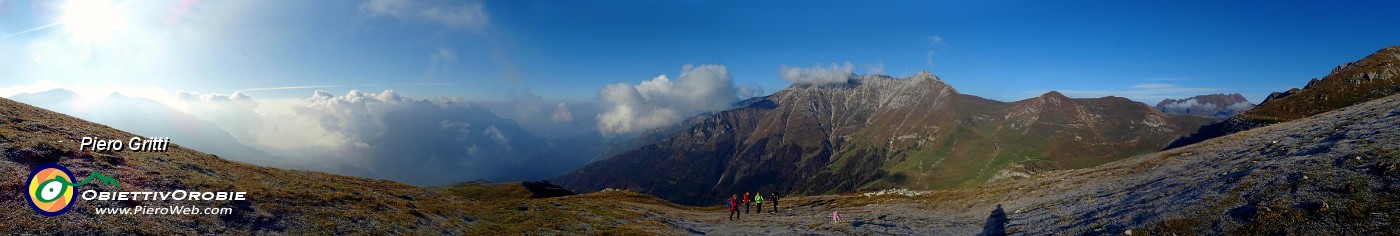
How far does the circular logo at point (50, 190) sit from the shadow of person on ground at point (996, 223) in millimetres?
48216

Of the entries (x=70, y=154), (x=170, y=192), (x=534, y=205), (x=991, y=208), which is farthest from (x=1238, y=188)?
(x=70, y=154)

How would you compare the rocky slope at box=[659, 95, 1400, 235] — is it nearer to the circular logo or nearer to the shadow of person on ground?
the shadow of person on ground

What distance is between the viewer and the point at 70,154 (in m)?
28.2

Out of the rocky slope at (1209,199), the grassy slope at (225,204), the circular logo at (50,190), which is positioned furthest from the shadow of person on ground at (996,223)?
the circular logo at (50,190)

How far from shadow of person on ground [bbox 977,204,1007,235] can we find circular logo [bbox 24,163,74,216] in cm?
4822

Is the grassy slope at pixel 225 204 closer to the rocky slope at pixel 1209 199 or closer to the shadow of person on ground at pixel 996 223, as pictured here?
the rocky slope at pixel 1209 199

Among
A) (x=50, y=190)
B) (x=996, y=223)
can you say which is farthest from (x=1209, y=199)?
(x=50, y=190)

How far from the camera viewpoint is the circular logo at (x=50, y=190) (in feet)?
69.9

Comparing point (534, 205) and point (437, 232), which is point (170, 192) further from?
point (534, 205)

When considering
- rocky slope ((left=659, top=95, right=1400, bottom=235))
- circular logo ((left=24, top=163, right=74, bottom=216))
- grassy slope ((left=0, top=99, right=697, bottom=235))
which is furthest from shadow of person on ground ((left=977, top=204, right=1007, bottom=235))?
circular logo ((left=24, top=163, right=74, bottom=216))

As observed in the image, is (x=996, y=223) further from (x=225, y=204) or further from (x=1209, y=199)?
(x=225, y=204)

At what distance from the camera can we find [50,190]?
22.4 m

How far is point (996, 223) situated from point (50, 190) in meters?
52.7

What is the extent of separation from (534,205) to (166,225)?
2701cm
